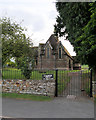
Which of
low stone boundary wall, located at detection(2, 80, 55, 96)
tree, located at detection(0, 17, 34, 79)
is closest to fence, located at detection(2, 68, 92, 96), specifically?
low stone boundary wall, located at detection(2, 80, 55, 96)

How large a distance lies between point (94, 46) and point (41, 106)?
3.89 metres

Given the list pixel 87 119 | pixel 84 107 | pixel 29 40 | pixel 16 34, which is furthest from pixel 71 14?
pixel 87 119

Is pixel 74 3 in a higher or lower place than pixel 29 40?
higher

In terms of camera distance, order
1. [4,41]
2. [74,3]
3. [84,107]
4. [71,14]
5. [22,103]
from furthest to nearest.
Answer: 1. [4,41]
2. [71,14]
3. [74,3]
4. [22,103]
5. [84,107]

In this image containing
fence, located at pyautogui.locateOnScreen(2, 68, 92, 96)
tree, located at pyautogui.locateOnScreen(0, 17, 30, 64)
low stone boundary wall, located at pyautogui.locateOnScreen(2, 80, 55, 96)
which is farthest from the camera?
tree, located at pyautogui.locateOnScreen(0, 17, 30, 64)

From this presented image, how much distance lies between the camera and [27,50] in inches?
464

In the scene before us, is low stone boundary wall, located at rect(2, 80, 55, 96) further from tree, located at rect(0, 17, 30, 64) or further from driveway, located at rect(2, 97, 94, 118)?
tree, located at rect(0, 17, 30, 64)

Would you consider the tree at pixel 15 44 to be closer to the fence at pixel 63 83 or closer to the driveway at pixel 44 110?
the fence at pixel 63 83

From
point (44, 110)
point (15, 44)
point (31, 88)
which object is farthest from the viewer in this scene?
point (15, 44)

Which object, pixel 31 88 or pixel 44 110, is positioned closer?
pixel 44 110

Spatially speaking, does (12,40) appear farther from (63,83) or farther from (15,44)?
(63,83)

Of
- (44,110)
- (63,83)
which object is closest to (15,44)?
(63,83)

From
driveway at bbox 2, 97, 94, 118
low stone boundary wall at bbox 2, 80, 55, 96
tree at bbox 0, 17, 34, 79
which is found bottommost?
Answer: driveway at bbox 2, 97, 94, 118

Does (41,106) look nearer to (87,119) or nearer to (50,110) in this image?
(50,110)
